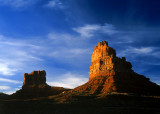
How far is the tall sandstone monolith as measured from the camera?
79.0 m

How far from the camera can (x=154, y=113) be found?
38531 millimetres

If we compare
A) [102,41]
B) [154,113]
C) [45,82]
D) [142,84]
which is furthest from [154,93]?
[45,82]

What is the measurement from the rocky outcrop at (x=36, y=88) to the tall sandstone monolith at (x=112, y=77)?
36692 millimetres

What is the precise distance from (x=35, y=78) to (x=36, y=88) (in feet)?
43.2

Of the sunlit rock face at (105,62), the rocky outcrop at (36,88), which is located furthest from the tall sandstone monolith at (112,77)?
the rocky outcrop at (36,88)

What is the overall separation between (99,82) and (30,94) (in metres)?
62.6

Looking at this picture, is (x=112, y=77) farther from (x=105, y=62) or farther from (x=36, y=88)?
(x=36, y=88)

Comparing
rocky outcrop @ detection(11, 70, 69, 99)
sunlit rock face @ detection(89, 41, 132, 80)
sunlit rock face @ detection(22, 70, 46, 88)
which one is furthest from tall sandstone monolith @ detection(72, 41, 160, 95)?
sunlit rock face @ detection(22, 70, 46, 88)

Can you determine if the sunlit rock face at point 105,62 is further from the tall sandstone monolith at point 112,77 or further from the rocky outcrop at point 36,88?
the rocky outcrop at point 36,88

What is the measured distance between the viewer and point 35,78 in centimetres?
14850

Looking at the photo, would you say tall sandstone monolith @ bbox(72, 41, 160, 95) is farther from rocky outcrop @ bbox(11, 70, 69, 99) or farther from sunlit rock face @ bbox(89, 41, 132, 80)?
rocky outcrop @ bbox(11, 70, 69, 99)

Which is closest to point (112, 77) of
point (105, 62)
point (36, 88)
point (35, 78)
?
point (105, 62)

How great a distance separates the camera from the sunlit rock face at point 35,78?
14662 centimetres

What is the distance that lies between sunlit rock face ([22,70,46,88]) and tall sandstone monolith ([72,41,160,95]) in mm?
52777
